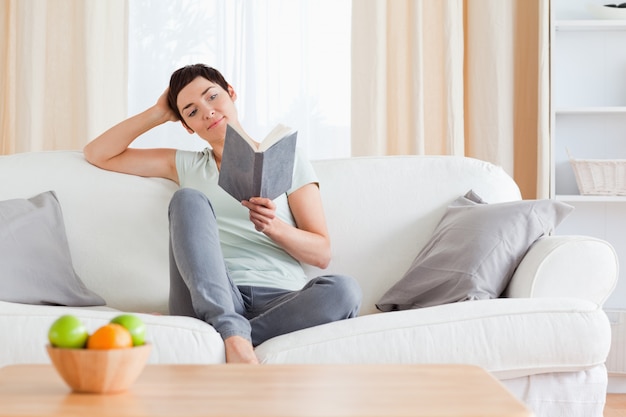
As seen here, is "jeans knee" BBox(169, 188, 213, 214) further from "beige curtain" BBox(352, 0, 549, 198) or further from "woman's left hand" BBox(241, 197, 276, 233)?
"beige curtain" BBox(352, 0, 549, 198)

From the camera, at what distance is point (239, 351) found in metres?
1.81

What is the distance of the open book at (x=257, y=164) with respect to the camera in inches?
79.4

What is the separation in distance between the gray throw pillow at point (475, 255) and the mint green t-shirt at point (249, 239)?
0.29 meters

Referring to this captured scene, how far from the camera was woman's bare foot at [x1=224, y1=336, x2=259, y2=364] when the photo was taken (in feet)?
5.89

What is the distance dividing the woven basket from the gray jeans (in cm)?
172

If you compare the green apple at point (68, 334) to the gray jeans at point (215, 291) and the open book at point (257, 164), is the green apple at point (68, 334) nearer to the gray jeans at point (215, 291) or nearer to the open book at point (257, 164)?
the gray jeans at point (215, 291)

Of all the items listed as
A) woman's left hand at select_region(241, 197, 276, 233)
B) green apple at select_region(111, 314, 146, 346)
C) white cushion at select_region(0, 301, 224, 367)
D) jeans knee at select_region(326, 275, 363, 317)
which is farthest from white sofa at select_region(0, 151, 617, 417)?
green apple at select_region(111, 314, 146, 346)

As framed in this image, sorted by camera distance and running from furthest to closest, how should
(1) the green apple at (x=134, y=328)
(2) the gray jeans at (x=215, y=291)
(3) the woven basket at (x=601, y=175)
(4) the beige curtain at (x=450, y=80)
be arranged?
1. (4) the beige curtain at (x=450, y=80)
2. (3) the woven basket at (x=601, y=175)
3. (2) the gray jeans at (x=215, y=291)
4. (1) the green apple at (x=134, y=328)

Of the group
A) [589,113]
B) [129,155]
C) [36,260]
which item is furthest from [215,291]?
[589,113]

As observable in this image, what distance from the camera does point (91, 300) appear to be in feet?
7.93

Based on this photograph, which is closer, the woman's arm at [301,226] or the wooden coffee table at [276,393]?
the wooden coffee table at [276,393]

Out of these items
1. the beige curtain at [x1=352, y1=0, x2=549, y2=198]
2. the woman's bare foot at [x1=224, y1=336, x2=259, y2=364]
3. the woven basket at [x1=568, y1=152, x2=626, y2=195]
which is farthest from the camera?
the beige curtain at [x1=352, y1=0, x2=549, y2=198]

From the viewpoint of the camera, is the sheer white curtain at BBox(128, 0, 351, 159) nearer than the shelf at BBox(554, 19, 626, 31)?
No

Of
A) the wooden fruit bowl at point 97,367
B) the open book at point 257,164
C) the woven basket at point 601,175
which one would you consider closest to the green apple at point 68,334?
the wooden fruit bowl at point 97,367
